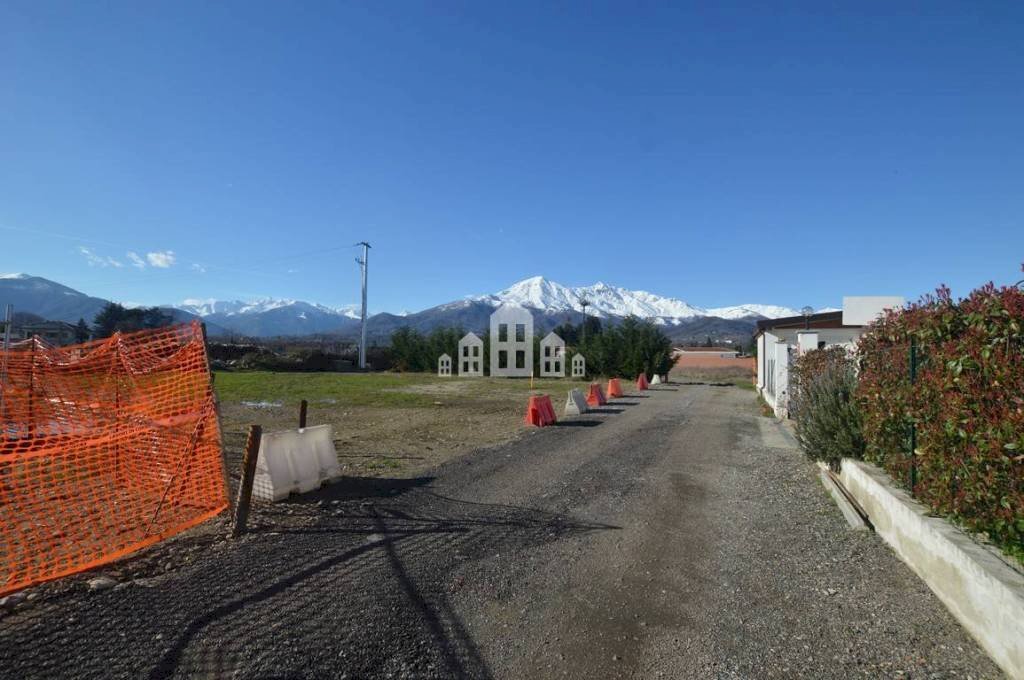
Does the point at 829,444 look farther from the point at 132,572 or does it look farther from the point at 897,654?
the point at 132,572

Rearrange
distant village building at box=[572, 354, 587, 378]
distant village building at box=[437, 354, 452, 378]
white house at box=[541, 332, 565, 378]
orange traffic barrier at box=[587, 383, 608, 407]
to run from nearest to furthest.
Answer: orange traffic barrier at box=[587, 383, 608, 407] < distant village building at box=[572, 354, 587, 378] < white house at box=[541, 332, 565, 378] < distant village building at box=[437, 354, 452, 378]

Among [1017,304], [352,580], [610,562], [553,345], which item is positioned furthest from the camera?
[553,345]

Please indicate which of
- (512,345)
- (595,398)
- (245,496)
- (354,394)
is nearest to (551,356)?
(512,345)

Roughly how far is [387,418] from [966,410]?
13664 millimetres

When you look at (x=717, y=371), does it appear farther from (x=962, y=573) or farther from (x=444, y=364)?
(x=962, y=573)

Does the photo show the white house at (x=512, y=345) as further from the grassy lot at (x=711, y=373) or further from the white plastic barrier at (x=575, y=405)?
the white plastic barrier at (x=575, y=405)

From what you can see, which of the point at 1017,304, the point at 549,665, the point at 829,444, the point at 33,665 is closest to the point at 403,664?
the point at 549,665

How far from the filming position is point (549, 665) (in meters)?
3.31

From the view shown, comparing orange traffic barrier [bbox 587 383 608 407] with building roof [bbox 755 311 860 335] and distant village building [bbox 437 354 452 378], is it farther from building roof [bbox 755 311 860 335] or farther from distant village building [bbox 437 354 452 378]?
distant village building [bbox 437 354 452 378]

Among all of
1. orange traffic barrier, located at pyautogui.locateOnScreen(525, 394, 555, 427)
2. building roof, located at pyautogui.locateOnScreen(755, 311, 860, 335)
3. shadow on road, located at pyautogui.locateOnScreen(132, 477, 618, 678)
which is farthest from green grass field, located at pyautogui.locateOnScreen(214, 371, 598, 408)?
shadow on road, located at pyautogui.locateOnScreen(132, 477, 618, 678)

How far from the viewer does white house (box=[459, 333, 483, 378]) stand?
44.3 meters

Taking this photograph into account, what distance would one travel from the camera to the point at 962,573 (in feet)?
12.5

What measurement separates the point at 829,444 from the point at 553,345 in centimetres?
3420

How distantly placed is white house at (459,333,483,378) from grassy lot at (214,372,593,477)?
51.5 ft
